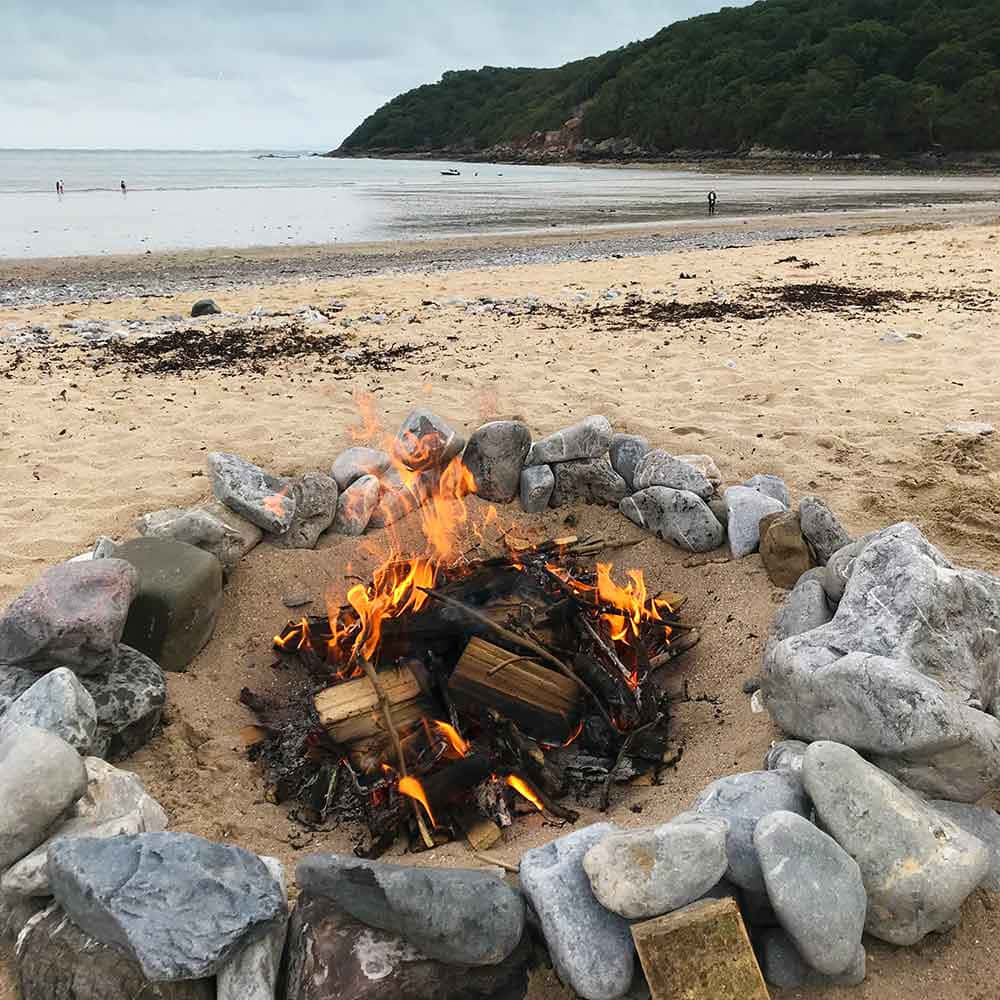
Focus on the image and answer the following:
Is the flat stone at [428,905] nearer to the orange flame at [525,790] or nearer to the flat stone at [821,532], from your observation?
the orange flame at [525,790]

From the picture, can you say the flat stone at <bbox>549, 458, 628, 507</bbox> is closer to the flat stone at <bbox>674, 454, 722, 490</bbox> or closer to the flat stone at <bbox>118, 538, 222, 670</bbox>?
the flat stone at <bbox>674, 454, 722, 490</bbox>

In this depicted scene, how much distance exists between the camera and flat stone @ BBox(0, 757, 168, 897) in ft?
7.51

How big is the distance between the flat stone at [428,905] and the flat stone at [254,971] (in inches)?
6.3

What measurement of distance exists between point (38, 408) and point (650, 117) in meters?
99.0

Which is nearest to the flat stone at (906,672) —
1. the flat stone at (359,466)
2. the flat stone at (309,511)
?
the flat stone at (309,511)

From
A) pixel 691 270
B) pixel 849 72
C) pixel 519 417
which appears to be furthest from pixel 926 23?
pixel 519 417

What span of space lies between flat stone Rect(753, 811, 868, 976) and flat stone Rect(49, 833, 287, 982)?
127 centimetres

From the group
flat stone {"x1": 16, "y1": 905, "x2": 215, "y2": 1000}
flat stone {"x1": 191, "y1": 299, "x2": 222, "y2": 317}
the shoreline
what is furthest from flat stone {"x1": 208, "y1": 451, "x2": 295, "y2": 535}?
the shoreline

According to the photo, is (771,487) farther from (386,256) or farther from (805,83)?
(805,83)

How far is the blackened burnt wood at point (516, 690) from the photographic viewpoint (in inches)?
132

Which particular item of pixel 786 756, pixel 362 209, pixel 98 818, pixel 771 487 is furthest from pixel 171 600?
pixel 362 209

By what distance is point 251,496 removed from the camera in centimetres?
450

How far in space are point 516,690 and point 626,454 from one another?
2.02 m

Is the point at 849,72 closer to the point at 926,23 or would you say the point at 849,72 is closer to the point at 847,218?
the point at 926,23
